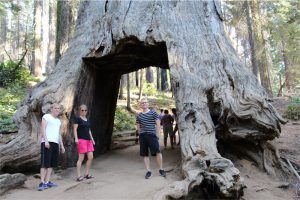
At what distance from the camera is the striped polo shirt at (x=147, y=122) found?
740 cm

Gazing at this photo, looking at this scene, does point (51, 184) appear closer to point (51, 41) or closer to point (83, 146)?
point (83, 146)

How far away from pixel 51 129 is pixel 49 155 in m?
0.49

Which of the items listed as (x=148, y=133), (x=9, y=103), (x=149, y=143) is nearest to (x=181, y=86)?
(x=148, y=133)

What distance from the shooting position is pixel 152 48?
33.2 feet

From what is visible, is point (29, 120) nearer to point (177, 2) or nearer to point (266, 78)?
point (177, 2)

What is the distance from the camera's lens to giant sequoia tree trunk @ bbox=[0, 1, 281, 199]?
6895mm

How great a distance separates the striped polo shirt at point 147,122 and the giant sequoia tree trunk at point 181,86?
0.57 metres

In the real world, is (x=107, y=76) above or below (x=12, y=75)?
below

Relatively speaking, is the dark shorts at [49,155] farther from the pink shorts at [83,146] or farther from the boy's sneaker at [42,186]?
the pink shorts at [83,146]

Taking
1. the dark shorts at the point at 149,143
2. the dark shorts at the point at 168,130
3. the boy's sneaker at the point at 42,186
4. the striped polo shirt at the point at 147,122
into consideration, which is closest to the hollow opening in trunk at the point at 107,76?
the dark shorts at the point at 168,130

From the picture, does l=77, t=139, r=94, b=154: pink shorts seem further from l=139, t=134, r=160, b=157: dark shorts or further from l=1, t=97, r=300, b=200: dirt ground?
l=139, t=134, r=160, b=157: dark shorts

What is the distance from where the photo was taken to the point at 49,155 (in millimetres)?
6703

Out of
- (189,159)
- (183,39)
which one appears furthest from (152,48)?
(189,159)

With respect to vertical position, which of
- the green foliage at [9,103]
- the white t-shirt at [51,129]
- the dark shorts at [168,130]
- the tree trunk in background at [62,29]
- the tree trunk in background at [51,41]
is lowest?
the dark shorts at [168,130]
